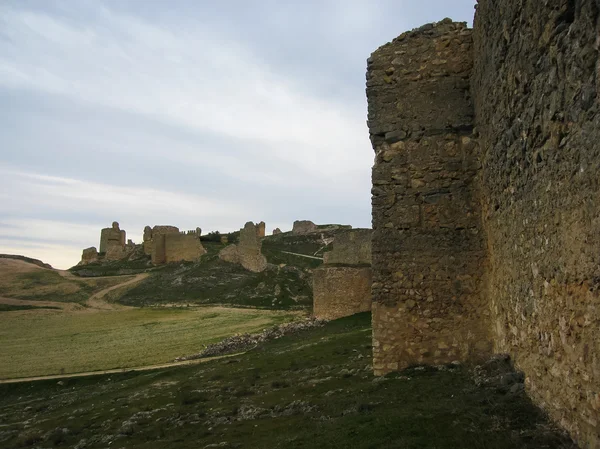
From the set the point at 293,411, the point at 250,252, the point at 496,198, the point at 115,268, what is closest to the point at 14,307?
the point at 115,268

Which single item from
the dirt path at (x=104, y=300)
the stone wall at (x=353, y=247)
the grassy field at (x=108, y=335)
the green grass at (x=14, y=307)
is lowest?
the grassy field at (x=108, y=335)

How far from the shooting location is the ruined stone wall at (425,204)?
9.59m

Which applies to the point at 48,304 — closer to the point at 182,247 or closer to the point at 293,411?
the point at 182,247

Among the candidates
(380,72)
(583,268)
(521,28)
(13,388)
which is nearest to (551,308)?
(583,268)

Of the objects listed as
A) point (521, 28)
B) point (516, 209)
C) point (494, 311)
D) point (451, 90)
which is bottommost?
point (494, 311)

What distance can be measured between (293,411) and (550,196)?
19.3 ft

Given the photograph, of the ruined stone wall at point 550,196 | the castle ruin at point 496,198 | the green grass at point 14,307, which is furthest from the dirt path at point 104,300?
the ruined stone wall at point 550,196

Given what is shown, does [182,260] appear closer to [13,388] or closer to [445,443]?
[13,388]

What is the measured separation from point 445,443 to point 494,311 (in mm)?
3661

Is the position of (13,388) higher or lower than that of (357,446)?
lower

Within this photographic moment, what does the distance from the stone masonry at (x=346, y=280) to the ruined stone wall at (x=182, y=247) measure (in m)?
41.1

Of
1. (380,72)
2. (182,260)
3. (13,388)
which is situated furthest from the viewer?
(182,260)

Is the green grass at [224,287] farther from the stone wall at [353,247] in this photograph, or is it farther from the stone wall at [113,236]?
the stone wall at [113,236]

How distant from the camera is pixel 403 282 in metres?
9.97
